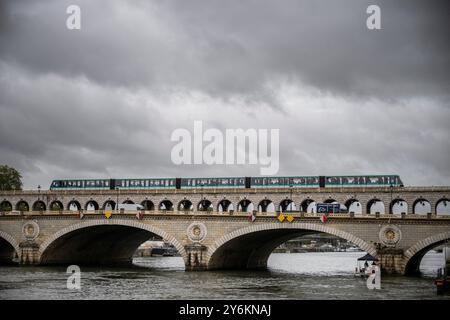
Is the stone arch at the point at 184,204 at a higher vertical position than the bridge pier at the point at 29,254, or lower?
higher

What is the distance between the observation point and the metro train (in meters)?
90.6

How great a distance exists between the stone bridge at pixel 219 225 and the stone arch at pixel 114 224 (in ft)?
0.43

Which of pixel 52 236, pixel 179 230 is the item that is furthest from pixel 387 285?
pixel 52 236

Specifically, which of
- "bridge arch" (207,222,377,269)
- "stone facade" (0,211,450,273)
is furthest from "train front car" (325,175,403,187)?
"stone facade" (0,211,450,273)

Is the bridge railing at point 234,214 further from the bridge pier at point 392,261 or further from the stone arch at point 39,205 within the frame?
the stone arch at point 39,205

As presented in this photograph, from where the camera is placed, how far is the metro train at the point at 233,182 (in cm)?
9062

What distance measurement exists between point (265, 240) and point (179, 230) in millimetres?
13894

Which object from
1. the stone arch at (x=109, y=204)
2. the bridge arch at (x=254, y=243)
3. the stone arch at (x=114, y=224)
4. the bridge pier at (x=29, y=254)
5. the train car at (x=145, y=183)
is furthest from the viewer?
the train car at (x=145, y=183)

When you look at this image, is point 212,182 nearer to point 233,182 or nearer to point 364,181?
point 233,182

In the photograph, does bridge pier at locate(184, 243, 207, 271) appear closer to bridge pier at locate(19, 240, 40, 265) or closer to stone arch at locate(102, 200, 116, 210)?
bridge pier at locate(19, 240, 40, 265)

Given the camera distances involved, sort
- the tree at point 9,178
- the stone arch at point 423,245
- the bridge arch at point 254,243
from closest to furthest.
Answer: the stone arch at point 423,245 < the bridge arch at point 254,243 < the tree at point 9,178

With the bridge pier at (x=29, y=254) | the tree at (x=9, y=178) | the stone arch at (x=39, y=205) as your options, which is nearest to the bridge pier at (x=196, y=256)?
the bridge pier at (x=29, y=254)

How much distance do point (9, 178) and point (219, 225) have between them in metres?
56.8
